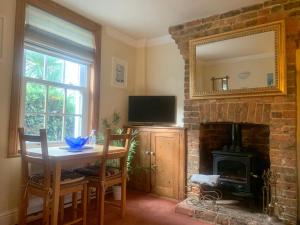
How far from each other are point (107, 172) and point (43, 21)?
187 cm

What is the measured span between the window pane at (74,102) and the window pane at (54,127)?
0.18 m

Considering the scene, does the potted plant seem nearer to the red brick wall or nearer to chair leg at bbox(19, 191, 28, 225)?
the red brick wall

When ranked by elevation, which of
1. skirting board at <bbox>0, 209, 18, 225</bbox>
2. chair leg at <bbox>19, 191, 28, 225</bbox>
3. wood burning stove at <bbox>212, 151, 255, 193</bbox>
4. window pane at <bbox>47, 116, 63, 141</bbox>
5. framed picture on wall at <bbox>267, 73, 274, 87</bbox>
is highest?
framed picture on wall at <bbox>267, 73, 274, 87</bbox>

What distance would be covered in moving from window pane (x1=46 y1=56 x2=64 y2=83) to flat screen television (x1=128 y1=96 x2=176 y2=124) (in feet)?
4.15

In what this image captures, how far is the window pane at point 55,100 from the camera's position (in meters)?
2.90

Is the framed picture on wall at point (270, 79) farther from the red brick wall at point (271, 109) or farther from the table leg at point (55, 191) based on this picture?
the table leg at point (55, 191)

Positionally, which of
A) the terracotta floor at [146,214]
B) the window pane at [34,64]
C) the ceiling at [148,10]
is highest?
the ceiling at [148,10]

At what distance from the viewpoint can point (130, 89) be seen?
161 inches

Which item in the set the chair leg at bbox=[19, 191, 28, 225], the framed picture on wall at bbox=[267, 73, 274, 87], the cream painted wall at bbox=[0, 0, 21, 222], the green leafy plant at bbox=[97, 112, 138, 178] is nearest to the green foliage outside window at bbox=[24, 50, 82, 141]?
the cream painted wall at bbox=[0, 0, 21, 222]

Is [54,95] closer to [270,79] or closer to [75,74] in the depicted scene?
[75,74]

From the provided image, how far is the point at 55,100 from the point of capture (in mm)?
2971

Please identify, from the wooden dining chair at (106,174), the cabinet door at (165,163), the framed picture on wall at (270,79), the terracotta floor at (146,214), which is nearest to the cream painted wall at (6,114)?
the terracotta floor at (146,214)

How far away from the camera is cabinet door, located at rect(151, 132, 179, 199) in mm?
3340

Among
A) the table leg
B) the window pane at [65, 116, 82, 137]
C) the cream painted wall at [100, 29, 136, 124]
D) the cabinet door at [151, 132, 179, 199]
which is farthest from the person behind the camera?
the cream painted wall at [100, 29, 136, 124]
